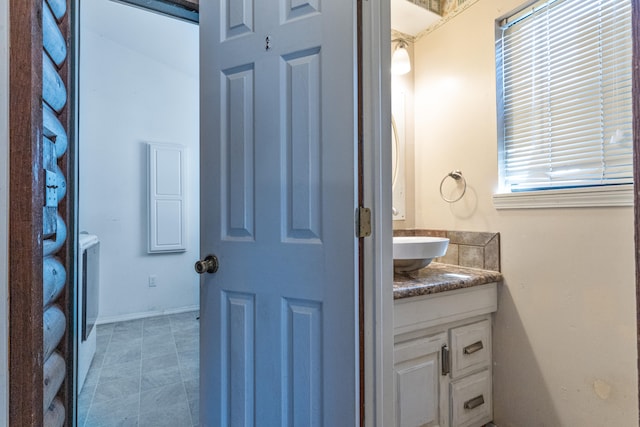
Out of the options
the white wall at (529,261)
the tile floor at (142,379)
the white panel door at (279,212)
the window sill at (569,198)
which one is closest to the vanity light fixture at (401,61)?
the white wall at (529,261)

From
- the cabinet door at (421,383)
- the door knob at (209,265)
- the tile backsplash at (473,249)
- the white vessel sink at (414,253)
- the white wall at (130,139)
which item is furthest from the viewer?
the white wall at (130,139)

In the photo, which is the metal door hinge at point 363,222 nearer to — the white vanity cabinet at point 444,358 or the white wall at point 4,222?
the white vanity cabinet at point 444,358

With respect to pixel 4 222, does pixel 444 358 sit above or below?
below

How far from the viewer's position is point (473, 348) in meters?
1.55

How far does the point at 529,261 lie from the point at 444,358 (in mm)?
604

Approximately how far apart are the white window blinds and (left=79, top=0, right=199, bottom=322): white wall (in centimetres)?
279

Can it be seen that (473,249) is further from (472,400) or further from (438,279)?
(472,400)

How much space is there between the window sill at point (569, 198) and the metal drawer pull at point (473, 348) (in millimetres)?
688

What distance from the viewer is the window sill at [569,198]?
1207 mm

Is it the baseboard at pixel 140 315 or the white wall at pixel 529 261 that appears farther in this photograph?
the baseboard at pixel 140 315

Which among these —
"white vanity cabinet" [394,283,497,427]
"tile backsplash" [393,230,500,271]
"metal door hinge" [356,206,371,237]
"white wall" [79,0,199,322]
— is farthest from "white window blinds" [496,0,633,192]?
"white wall" [79,0,199,322]

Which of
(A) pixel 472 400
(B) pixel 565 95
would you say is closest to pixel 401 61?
(B) pixel 565 95

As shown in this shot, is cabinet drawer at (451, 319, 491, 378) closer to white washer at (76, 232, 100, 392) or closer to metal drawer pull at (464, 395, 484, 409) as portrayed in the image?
metal drawer pull at (464, 395, 484, 409)

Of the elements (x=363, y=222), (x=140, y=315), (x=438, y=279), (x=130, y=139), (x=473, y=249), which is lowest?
(x=140, y=315)
